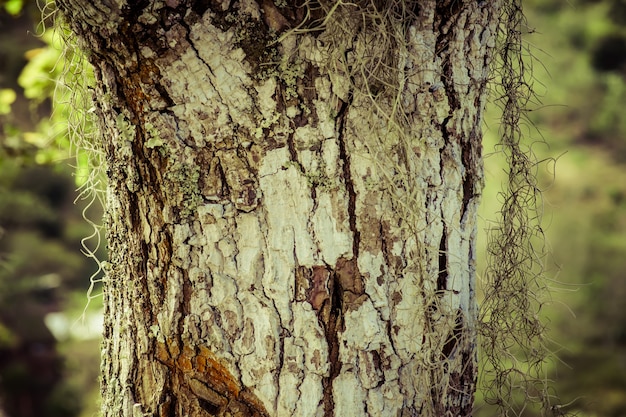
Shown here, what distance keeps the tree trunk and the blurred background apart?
159 centimetres

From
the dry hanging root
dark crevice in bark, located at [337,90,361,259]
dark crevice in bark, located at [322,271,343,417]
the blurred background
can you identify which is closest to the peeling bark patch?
dark crevice in bark, located at [322,271,343,417]

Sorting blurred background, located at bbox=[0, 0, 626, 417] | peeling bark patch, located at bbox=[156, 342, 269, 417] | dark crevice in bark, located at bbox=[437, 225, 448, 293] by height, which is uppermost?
blurred background, located at bbox=[0, 0, 626, 417]

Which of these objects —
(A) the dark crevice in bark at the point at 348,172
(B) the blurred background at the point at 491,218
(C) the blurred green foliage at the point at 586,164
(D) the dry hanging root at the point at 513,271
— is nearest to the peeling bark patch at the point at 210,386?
(A) the dark crevice in bark at the point at 348,172

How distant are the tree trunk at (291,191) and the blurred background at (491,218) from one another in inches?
62.5

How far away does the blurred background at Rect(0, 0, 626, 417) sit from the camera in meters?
4.00

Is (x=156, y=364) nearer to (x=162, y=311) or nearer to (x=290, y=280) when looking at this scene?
(x=162, y=311)

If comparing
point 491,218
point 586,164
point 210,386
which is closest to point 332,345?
point 210,386

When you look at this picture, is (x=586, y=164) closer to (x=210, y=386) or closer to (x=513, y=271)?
(x=513, y=271)

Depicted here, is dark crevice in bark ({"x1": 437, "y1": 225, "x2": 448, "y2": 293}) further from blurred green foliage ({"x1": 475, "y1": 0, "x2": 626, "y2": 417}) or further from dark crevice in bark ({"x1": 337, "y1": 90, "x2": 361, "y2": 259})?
blurred green foliage ({"x1": 475, "y1": 0, "x2": 626, "y2": 417})

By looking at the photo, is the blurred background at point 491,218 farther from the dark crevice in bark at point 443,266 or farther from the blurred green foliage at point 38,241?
the dark crevice in bark at point 443,266

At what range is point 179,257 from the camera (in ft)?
3.26

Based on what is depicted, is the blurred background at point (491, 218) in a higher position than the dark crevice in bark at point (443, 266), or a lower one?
higher

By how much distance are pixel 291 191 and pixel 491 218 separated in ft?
15.8

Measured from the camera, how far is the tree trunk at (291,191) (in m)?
0.94
